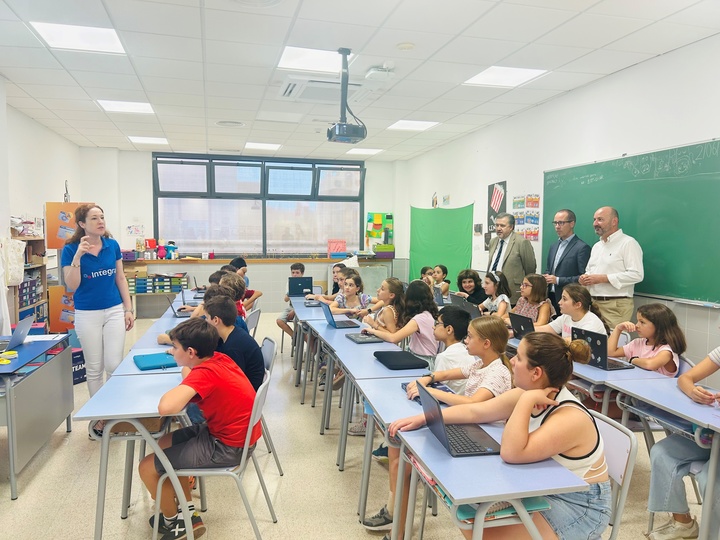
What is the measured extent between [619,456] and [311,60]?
3.94 metres

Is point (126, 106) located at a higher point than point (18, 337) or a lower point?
higher

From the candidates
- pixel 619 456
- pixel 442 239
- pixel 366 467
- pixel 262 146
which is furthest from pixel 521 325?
pixel 262 146

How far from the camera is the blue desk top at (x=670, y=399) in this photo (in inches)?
86.1

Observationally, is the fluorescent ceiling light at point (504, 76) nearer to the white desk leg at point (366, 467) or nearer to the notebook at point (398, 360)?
the notebook at point (398, 360)

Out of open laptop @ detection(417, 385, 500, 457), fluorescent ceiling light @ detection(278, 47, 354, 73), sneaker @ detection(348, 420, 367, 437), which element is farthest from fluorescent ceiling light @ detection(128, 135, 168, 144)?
open laptop @ detection(417, 385, 500, 457)

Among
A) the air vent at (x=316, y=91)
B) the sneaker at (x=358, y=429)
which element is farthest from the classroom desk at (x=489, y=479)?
the air vent at (x=316, y=91)

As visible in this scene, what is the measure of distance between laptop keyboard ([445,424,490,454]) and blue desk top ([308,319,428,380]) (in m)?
0.75

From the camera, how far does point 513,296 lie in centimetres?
560

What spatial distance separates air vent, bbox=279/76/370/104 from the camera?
490cm

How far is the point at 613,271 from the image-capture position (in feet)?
14.3

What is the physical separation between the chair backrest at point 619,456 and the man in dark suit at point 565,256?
3.04 meters

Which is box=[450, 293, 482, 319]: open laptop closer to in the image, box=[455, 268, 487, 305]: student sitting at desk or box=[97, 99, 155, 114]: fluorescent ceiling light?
box=[455, 268, 487, 305]: student sitting at desk

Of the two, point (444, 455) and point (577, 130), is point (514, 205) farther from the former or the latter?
point (444, 455)

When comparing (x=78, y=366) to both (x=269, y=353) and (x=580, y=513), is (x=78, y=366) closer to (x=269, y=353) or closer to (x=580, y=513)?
(x=269, y=353)
